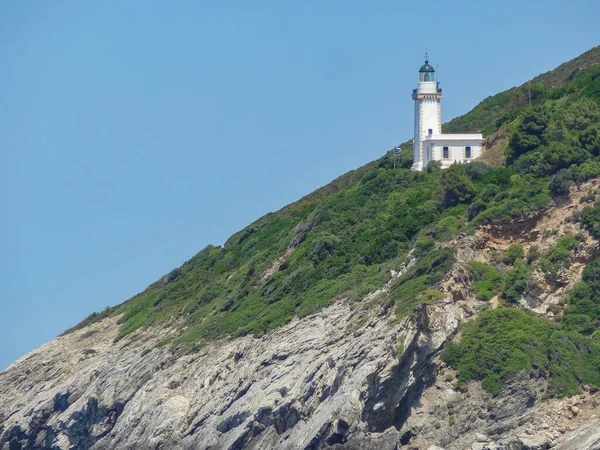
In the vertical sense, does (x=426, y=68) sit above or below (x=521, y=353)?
above

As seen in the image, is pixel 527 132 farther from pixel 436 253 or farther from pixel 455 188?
pixel 436 253

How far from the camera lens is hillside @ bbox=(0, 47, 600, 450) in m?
45.1

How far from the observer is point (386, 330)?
47.7 m

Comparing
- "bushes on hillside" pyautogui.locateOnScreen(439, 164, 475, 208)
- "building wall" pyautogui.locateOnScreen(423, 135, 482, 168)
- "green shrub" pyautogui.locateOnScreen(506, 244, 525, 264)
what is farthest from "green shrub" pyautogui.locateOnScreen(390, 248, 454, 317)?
"building wall" pyautogui.locateOnScreen(423, 135, 482, 168)

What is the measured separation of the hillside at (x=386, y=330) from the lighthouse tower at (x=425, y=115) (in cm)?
138

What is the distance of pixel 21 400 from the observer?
69.8 meters

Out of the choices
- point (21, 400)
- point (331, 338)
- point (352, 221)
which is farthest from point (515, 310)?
point (21, 400)

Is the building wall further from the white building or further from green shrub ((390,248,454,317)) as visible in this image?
green shrub ((390,248,454,317))

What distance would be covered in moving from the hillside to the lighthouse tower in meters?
1.38

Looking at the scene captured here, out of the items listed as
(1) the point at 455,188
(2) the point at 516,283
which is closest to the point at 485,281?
(2) the point at 516,283

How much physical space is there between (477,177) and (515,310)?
47.8 ft

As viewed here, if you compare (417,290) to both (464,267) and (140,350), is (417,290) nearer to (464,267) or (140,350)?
(464,267)

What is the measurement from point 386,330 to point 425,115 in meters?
24.1

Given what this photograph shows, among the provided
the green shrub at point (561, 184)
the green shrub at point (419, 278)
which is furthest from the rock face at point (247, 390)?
the green shrub at point (561, 184)
